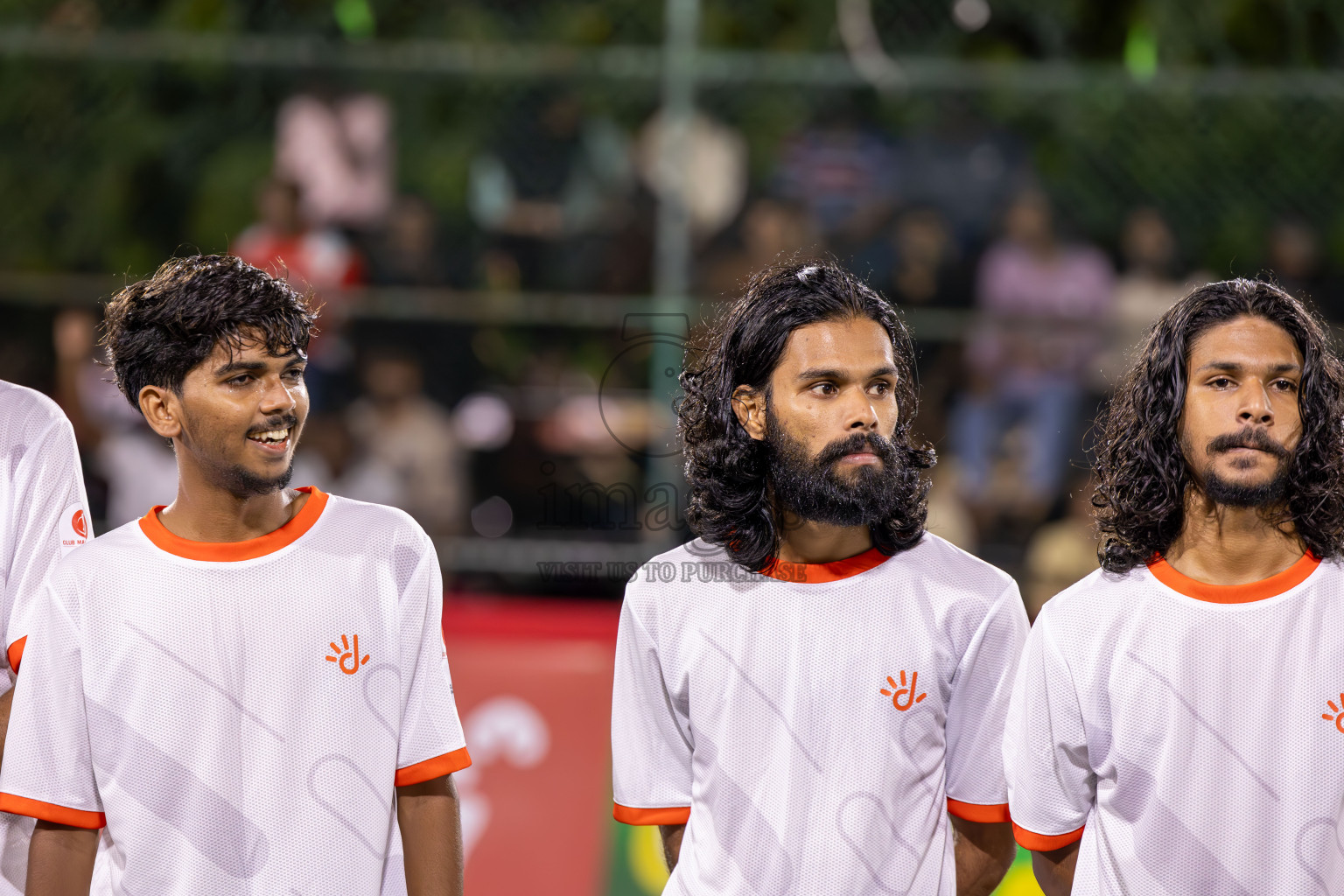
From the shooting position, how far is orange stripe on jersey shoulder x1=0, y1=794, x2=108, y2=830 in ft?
9.39

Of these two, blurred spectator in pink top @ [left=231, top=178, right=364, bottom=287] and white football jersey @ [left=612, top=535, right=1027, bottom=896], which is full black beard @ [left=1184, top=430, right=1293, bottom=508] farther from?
blurred spectator in pink top @ [left=231, top=178, right=364, bottom=287]

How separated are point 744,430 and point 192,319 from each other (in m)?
1.15

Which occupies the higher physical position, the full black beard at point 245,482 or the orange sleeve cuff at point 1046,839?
the full black beard at point 245,482

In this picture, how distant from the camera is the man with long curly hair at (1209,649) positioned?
107 inches

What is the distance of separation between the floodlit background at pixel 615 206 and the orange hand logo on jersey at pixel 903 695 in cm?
322

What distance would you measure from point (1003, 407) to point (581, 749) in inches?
97.3

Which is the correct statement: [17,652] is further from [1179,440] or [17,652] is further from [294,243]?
[294,243]

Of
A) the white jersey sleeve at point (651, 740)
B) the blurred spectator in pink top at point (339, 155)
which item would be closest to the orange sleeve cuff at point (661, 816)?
the white jersey sleeve at point (651, 740)

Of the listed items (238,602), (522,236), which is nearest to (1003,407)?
(522,236)

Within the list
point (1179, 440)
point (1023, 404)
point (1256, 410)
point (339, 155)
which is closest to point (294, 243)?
point (339, 155)

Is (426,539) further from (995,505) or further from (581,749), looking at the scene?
(995,505)

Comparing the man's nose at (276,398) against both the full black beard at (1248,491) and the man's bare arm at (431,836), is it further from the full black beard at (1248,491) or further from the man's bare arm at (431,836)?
the full black beard at (1248,491)

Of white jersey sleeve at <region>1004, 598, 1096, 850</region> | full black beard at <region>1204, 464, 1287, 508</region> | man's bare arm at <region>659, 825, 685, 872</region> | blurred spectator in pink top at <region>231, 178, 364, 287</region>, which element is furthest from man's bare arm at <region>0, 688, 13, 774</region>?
blurred spectator in pink top at <region>231, 178, 364, 287</region>

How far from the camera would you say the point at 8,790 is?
288 cm
